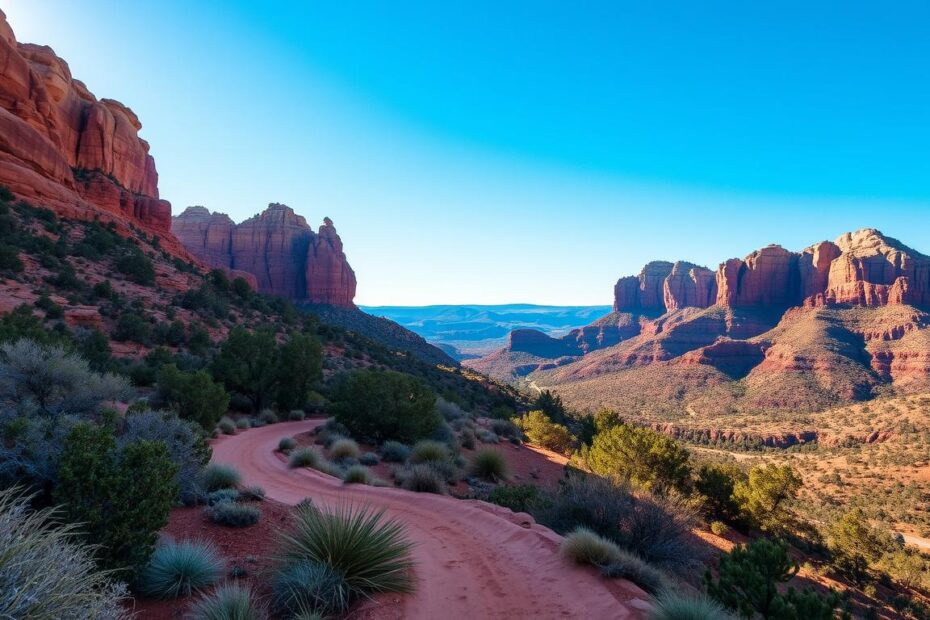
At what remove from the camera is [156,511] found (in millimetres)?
5379

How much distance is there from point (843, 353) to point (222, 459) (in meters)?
99.5

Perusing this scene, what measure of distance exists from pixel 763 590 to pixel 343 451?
13.0 metres

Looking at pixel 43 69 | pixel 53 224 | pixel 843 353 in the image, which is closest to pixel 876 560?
pixel 53 224

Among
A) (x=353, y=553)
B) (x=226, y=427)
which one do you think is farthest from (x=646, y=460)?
(x=226, y=427)

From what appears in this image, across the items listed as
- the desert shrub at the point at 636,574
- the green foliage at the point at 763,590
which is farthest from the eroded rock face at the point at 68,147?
the green foliage at the point at 763,590

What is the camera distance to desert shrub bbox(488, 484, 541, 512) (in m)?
11.4

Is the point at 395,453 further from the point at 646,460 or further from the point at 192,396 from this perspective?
the point at 646,460

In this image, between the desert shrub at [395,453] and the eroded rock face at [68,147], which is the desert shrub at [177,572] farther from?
the eroded rock face at [68,147]

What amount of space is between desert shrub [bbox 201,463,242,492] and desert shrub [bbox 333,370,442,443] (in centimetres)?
918

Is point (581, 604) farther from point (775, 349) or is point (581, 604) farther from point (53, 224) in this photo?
point (775, 349)

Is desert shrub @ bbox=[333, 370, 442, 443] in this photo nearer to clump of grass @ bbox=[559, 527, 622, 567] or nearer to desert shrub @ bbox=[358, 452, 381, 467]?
desert shrub @ bbox=[358, 452, 381, 467]

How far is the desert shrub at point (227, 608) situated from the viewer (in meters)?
4.39

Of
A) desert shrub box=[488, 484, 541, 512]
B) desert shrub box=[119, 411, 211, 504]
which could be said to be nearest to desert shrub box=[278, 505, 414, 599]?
desert shrub box=[119, 411, 211, 504]

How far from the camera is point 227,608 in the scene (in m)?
4.44
